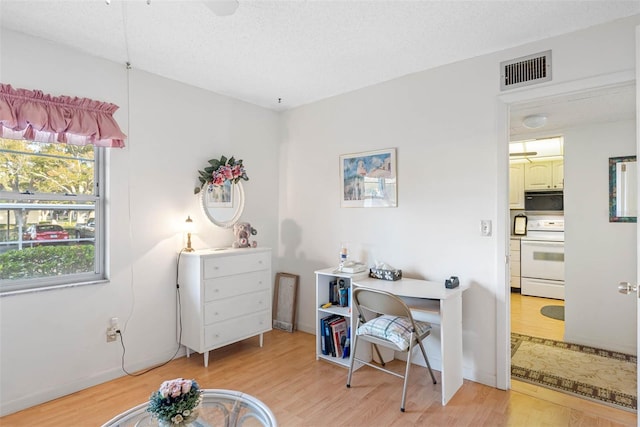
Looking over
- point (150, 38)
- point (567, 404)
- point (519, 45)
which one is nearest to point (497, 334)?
point (567, 404)

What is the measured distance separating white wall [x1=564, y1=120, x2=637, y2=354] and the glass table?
3.29m

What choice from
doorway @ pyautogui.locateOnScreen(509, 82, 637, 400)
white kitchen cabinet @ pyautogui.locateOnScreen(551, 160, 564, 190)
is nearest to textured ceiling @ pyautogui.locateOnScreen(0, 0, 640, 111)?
doorway @ pyautogui.locateOnScreen(509, 82, 637, 400)

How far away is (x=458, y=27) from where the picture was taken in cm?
218

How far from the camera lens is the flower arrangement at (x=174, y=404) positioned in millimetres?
1263

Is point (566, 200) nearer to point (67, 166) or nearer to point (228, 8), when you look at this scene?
point (228, 8)

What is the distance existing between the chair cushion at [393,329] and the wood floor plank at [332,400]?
425mm

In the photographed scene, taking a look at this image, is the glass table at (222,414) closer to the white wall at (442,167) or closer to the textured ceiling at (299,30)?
the white wall at (442,167)

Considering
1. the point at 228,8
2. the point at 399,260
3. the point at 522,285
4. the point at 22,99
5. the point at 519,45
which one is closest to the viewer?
the point at 228,8

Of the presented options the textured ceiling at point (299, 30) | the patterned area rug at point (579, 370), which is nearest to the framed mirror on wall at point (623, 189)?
the patterned area rug at point (579, 370)

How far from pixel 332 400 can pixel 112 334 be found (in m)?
1.71

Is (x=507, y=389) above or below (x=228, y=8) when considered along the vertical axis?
below

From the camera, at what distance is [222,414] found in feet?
5.00

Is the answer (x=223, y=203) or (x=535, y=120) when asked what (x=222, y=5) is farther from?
(x=535, y=120)

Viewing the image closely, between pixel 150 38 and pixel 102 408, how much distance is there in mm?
2443
